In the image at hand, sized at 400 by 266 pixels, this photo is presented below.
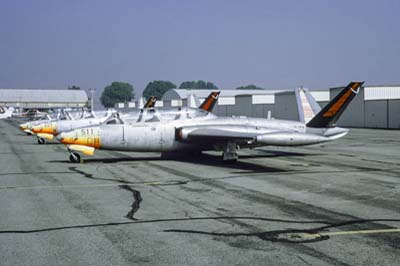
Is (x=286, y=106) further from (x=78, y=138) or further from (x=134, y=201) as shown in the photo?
(x=134, y=201)

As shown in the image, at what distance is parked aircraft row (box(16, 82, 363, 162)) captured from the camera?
788 inches

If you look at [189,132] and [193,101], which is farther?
[193,101]

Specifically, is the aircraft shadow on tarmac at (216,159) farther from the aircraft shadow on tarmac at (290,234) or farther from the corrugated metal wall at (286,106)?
the corrugated metal wall at (286,106)

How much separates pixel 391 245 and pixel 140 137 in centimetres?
1408

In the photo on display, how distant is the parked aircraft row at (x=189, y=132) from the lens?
2002cm

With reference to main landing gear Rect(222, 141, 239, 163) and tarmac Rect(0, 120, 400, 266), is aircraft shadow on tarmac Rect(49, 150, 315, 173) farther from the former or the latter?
tarmac Rect(0, 120, 400, 266)

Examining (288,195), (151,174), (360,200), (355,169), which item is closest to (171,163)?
(151,174)

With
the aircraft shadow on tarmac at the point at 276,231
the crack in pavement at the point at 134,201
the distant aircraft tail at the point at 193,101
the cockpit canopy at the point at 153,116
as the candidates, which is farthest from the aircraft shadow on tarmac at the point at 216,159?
the distant aircraft tail at the point at 193,101

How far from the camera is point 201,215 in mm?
10266

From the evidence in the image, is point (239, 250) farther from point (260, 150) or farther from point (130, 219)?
point (260, 150)

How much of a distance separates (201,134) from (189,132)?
→ 2.25ft

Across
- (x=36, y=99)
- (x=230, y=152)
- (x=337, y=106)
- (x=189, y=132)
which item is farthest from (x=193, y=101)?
(x=36, y=99)

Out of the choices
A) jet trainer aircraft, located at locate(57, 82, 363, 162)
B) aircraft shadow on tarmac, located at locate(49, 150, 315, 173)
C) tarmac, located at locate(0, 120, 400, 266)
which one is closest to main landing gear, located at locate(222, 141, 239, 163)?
jet trainer aircraft, located at locate(57, 82, 363, 162)

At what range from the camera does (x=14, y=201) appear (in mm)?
12133
